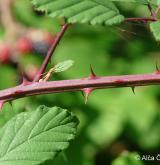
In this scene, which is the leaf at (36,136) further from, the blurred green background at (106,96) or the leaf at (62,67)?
the blurred green background at (106,96)

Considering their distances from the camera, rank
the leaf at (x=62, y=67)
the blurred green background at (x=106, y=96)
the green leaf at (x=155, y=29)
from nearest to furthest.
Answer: the green leaf at (x=155, y=29) → the leaf at (x=62, y=67) → the blurred green background at (x=106, y=96)

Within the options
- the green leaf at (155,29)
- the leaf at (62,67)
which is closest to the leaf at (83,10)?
the green leaf at (155,29)

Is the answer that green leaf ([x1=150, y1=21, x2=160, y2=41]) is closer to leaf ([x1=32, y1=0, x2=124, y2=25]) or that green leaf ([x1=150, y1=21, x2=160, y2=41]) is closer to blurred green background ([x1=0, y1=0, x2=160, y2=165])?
leaf ([x1=32, y1=0, x2=124, y2=25])

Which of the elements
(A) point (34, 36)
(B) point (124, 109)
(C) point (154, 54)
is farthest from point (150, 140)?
(A) point (34, 36)

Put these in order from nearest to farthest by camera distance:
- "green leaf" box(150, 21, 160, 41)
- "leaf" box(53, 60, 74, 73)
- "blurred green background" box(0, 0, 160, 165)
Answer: "green leaf" box(150, 21, 160, 41) < "leaf" box(53, 60, 74, 73) < "blurred green background" box(0, 0, 160, 165)

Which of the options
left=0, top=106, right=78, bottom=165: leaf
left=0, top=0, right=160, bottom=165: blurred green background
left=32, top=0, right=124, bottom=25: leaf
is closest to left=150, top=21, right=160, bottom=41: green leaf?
left=32, top=0, right=124, bottom=25: leaf

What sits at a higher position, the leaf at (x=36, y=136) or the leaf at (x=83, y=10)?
the leaf at (x=83, y=10)
